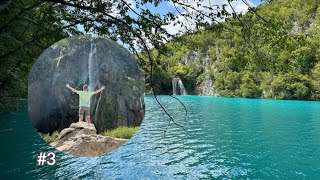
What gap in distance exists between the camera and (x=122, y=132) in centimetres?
248

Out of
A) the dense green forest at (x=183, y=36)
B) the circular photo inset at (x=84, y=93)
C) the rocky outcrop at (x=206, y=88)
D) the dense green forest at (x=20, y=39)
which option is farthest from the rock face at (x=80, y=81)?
the rocky outcrop at (x=206, y=88)

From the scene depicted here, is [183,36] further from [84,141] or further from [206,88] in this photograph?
[206,88]

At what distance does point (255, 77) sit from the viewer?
220 feet

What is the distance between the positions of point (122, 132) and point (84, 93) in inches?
17.5

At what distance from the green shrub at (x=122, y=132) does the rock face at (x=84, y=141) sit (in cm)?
4

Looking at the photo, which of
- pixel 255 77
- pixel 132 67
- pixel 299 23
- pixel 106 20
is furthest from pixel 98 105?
pixel 299 23

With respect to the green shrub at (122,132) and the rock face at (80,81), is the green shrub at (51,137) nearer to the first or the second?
the rock face at (80,81)

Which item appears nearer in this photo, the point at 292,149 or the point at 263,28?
the point at 263,28

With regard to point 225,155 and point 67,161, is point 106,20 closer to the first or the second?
point 67,161

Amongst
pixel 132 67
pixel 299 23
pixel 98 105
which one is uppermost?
pixel 299 23

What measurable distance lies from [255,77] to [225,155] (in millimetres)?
57397

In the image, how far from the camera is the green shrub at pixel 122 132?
2408mm

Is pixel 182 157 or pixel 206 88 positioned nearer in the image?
pixel 182 157

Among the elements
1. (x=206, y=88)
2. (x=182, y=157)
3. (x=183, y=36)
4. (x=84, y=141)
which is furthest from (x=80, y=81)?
(x=206, y=88)
